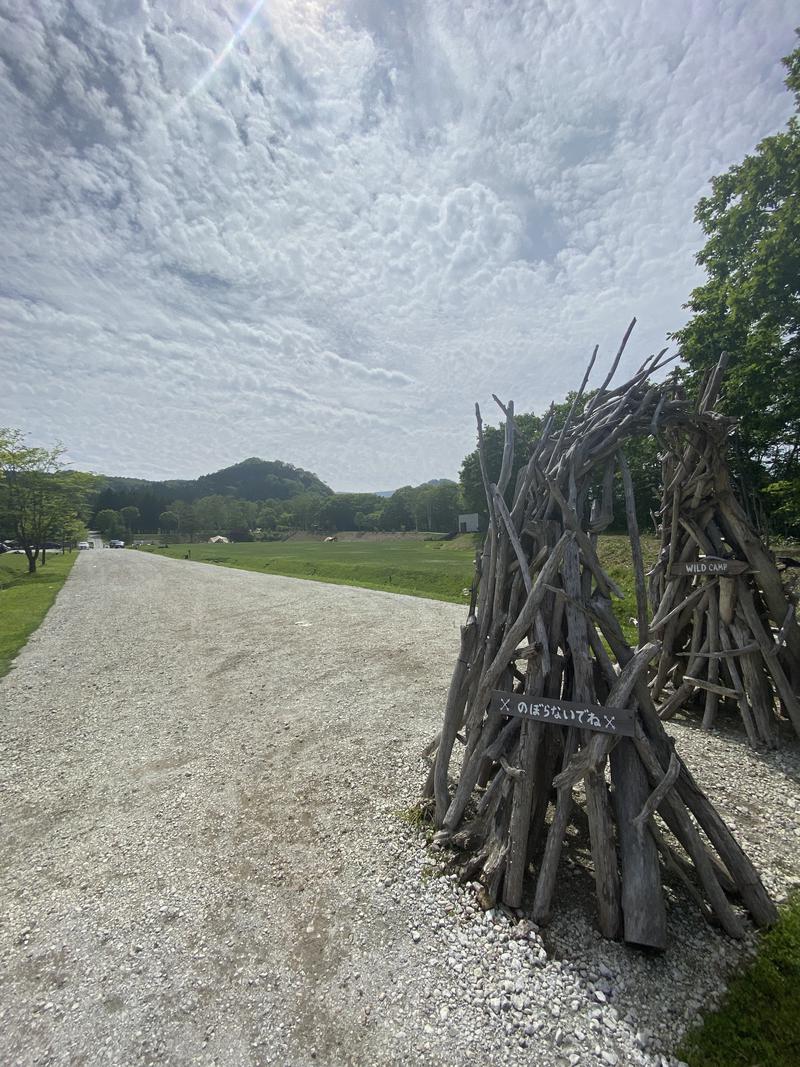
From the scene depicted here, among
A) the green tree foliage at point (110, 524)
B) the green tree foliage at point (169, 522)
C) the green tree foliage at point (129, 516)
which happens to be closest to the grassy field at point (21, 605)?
the green tree foliage at point (110, 524)

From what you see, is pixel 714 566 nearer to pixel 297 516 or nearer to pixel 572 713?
pixel 572 713

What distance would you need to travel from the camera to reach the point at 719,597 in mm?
6020

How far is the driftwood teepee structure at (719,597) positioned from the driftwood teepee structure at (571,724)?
202 cm

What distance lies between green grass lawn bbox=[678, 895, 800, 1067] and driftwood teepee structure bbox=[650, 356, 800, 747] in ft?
11.4

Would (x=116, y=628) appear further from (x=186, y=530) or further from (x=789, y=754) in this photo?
(x=186, y=530)

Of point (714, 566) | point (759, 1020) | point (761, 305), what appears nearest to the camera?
point (759, 1020)

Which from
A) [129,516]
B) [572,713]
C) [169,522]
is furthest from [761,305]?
[129,516]

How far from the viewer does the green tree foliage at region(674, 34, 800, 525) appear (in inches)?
524

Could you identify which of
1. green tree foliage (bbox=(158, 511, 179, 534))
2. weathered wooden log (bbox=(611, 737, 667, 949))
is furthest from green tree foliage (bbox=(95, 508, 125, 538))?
weathered wooden log (bbox=(611, 737, 667, 949))

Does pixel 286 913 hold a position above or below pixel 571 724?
below

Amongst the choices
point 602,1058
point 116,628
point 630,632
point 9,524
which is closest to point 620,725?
point 602,1058

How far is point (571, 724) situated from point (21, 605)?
21700mm

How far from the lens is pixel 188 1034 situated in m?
2.65

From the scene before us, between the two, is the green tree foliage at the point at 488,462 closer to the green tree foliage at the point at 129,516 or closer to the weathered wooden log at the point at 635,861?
the weathered wooden log at the point at 635,861
